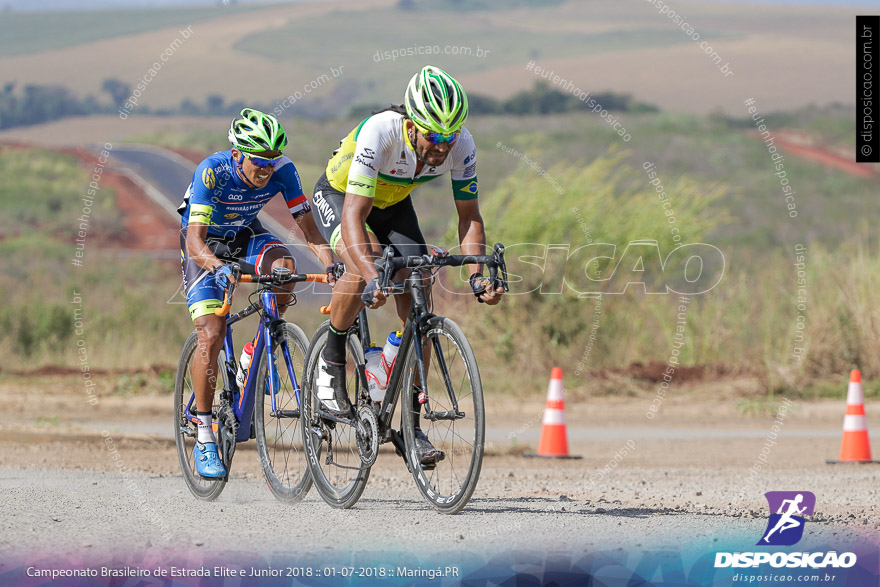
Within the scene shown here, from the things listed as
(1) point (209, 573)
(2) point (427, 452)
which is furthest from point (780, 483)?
(1) point (209, 573)

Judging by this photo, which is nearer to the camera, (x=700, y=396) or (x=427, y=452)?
(x=427, y=452)

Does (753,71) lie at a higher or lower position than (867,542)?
higher

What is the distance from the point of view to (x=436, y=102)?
5.91 meters

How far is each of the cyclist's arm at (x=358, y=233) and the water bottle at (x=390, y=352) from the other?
1.26ft

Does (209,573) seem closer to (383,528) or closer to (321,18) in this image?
(383,528)

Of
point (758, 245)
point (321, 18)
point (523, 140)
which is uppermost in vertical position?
point (321, 18)

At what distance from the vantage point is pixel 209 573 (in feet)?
16.2

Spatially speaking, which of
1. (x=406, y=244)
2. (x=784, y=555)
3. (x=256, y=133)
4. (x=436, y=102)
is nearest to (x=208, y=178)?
(x=256, y=133)

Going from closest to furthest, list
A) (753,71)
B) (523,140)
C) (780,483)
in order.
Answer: (780,483), (523,140), (753,71)

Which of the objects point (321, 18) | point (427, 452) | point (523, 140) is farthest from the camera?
point (321, 18)

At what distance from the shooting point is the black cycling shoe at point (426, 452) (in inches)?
241

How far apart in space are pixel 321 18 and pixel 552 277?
352 ft

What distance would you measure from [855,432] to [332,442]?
6084 millimetres

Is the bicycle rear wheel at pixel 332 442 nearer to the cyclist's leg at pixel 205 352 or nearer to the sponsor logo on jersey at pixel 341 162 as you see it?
the cyclist's leg at pixel 205 352
